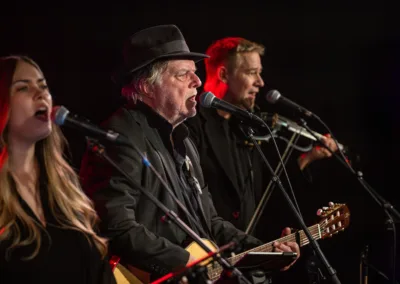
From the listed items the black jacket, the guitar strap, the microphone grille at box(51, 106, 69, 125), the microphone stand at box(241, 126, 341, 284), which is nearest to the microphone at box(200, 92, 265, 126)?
the microphone stand at box(241, 126, 341, 284)

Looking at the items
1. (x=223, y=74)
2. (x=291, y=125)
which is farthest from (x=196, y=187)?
(x=291, y=125)

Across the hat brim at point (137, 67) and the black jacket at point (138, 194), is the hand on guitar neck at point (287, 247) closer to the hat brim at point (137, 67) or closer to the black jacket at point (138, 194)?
the black jacket at point (138, 194)

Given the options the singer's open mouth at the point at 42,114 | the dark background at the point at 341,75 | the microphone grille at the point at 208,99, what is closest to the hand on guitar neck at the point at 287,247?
the microphone grille at the point at 208,99

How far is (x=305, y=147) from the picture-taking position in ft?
19.4

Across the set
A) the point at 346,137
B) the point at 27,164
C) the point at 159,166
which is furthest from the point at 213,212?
the point at 346,137

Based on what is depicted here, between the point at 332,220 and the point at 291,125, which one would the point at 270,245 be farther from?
the point at 291,125

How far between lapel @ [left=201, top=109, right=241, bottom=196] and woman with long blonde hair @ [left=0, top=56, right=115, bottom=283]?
208cm

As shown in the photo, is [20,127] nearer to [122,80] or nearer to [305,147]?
[122,80]

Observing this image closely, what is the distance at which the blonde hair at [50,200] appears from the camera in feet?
9.31

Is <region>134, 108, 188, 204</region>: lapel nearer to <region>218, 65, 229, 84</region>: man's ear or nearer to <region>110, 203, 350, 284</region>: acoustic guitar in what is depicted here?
<region>110, 203, 350, 284</region>: acoustic guitar

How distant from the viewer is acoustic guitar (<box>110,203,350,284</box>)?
3561 mm

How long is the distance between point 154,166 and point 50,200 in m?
0.84

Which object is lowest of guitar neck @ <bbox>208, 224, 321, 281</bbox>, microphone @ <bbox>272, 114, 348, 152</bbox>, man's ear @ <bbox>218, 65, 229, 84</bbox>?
guitar neck @ <bbox>208, 224, 321, 281</bbox>

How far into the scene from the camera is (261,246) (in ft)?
12.6
